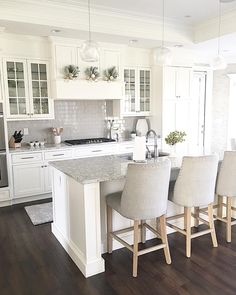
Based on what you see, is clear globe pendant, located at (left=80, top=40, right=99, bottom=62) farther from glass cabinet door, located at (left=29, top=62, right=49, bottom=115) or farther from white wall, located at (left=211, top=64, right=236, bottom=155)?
white wall, located at (left=211, top=64, right=236, bottom=155)

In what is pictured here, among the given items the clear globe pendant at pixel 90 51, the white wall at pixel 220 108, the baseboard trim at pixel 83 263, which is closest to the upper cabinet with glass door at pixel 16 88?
the clear globe pendant at pixel 90 51

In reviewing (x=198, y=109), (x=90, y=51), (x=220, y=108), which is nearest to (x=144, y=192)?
(x=90, y=51)

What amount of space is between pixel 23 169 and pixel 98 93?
193 cm

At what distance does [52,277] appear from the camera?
8.35 ft

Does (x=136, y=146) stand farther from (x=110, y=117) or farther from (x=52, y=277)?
(x=110, y=117)

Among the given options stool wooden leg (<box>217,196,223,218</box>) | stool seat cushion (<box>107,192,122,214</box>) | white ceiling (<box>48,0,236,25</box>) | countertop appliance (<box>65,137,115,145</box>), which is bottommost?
stool wooden leg (<box>217,196,223,218</box>)

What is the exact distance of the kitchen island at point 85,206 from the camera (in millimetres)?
2512

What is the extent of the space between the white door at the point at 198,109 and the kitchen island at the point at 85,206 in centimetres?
348

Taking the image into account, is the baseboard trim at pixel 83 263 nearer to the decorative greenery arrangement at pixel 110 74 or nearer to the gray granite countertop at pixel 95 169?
the gray granite countertop at pixel 95 169

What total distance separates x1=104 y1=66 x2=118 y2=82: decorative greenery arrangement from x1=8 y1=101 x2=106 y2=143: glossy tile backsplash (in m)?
0.64

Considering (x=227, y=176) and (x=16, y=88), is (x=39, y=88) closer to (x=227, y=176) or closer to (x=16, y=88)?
(x=16, y=88)

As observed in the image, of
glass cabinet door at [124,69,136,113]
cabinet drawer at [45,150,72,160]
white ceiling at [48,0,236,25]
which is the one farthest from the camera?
glass cabinet door at [124,69,136,113]

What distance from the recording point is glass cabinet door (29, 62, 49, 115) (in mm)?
4734

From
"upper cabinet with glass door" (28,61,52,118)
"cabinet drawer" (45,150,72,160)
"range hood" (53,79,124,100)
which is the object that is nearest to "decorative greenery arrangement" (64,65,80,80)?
"range hood" (53,79,124,100)
